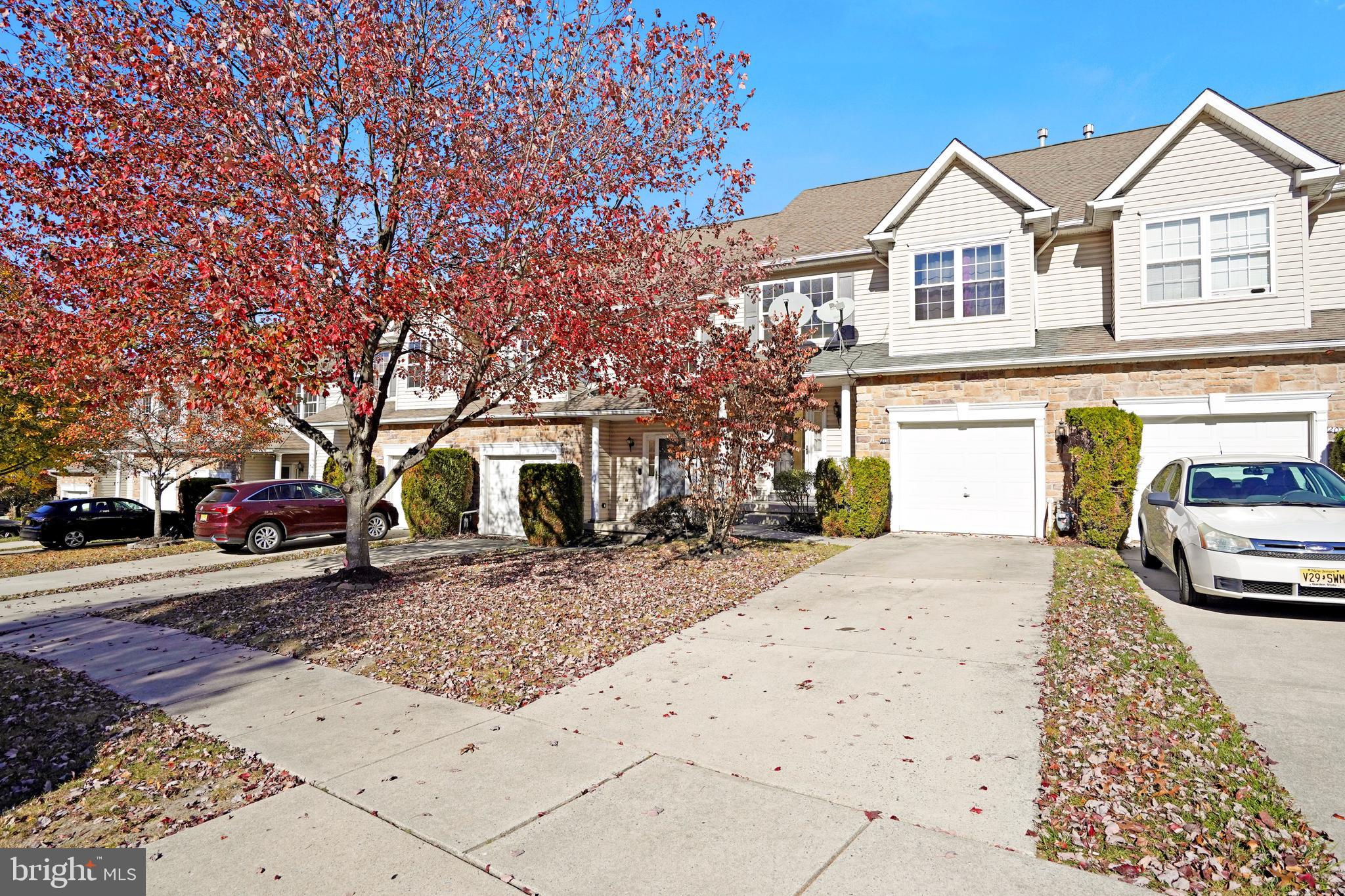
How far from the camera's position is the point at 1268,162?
12164mm

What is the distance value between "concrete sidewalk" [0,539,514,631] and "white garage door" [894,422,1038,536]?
8.30m

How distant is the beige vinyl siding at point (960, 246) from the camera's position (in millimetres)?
13633

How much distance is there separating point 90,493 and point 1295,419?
4475 centimetres

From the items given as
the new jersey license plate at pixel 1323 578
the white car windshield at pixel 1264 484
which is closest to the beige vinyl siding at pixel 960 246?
the white car windshield at pixel 1264 484

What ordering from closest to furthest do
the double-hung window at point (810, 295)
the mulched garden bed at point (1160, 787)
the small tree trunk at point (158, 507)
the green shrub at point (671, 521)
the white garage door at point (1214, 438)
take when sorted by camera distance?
the mulched garden bed at point (1160, 787), the white garage door at point (1214, 438), the green shrub at point (671, 521), the double-hung window at point (810, 295), the small tree trunk at point (158, 507)

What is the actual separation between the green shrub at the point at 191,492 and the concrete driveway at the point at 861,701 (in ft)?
70.9

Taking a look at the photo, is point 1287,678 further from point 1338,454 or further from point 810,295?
point 810,295

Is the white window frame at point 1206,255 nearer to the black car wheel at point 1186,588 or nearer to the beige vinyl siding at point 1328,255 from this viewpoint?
the beige vinyl siding at point 1328,255

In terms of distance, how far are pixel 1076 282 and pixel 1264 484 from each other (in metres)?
7.22

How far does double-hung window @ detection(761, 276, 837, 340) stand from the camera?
630 inches

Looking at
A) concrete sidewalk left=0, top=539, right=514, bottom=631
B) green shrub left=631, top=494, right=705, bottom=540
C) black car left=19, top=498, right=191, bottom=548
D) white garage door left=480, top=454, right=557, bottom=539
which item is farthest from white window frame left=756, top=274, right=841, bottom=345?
black car left=19, top=498, right=191, bottom=548

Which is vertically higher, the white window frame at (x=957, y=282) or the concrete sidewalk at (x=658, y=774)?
the white window frame at (x=957, y=282)

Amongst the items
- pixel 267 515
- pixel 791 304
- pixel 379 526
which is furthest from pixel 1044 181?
pixel 267 515

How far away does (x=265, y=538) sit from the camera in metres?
16.7
